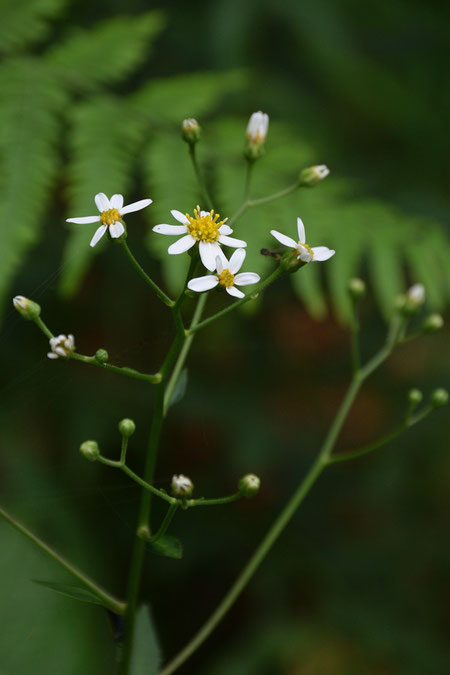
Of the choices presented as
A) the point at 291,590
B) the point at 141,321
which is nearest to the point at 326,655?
the point at 291,590

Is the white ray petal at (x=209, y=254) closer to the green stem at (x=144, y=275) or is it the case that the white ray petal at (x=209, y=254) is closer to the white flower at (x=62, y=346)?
the green stem at (x=144, y=275)

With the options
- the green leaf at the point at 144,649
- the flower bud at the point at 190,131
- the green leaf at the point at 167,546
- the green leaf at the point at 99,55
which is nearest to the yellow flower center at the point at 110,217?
the flower bud at the point at 190,131

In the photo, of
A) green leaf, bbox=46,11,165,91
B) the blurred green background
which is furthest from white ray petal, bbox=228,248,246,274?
green leaf, bbox=46,11,165,91

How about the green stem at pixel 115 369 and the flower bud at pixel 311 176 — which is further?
the flower bud at pixel 311 176

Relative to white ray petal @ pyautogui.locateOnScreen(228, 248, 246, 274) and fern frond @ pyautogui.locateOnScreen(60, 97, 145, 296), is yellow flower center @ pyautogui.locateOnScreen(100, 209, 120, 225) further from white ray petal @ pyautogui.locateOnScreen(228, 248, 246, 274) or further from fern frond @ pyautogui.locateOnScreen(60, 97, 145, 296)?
fern frond @ pyautogui.locateOnScreen(60, 97, 145, 296)

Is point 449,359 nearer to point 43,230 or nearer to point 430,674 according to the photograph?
point 430,674
